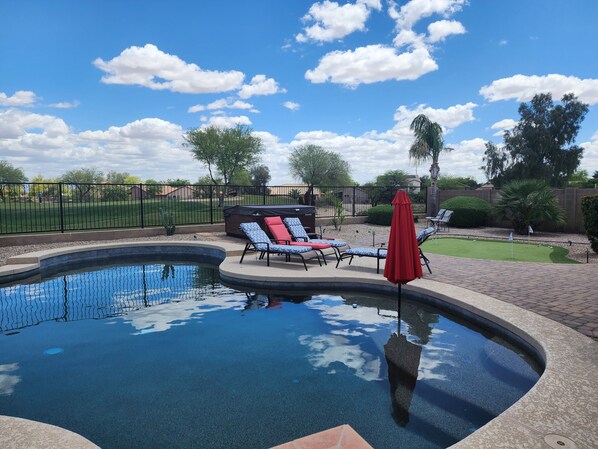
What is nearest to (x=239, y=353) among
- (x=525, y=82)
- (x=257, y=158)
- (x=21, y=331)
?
(x=21, y=331)

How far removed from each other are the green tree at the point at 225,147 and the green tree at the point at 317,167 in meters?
17.7

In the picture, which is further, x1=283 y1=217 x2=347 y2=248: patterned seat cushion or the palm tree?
the palm tree

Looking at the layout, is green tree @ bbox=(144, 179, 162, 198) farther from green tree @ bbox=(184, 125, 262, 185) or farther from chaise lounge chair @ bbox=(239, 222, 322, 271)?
green tree @ bbox=(184, 125, 262, 185)

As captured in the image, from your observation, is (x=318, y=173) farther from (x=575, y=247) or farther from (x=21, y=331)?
(x=21, y=331)

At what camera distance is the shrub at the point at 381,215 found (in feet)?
60.6

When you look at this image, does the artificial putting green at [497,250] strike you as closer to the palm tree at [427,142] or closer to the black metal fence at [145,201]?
the black metal fence at [145,201]

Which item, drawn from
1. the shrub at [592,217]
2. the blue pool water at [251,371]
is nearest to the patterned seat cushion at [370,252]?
the blue pool water at [251,371]

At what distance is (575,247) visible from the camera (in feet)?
38.9

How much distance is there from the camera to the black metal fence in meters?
14.7

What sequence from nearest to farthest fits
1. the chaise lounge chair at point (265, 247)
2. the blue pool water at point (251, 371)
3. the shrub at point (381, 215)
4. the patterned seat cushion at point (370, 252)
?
1. the blue pool water at point (251, 371)
2. the patterned seat cushion at point (370, 252)
3. the chaise lounge chair at point (265, 247)
4. the shrub at point (381, 215)

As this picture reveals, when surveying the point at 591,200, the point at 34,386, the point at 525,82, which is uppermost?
the point at 525,82

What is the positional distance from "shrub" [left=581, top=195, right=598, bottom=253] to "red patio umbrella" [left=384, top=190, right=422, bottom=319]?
776 cm

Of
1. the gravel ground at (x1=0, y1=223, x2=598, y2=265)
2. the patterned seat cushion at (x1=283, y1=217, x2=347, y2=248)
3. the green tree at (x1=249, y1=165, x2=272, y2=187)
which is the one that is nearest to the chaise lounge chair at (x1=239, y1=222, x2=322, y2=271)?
the patterned seat cushion at (x1=283, y1=217, x2=347, y2=248)

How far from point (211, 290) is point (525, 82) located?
39320mm
